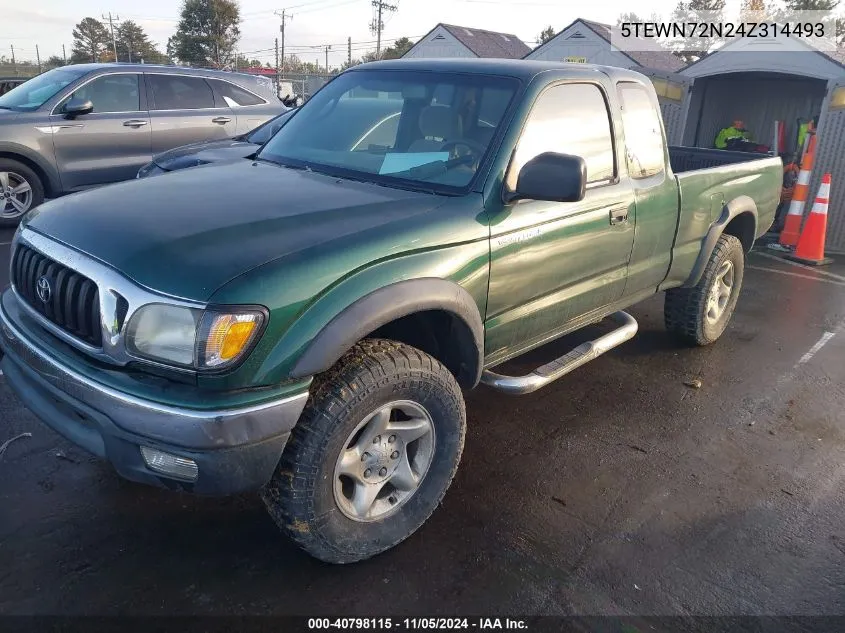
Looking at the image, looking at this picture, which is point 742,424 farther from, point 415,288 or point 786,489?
point 415,288

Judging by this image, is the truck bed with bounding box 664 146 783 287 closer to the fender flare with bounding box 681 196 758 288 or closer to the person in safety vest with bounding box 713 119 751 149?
the fender flare with bounding box 681 196 758 288

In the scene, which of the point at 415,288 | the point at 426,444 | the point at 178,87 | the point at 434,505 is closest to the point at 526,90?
the point at 415,288

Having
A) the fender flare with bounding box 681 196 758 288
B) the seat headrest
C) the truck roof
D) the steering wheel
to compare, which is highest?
the truck roof

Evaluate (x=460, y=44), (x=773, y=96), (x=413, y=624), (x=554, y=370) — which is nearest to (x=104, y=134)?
(x=554, y=370)

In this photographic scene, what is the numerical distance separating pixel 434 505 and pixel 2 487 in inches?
75.3

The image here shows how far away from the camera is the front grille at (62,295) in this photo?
2.32 meters

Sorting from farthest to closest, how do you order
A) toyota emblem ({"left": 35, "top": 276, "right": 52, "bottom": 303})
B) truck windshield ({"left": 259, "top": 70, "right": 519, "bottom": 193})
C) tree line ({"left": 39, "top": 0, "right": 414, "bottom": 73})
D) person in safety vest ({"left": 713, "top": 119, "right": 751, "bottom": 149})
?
tree line ({"left": 39, "top": 0, "right": 414, "bottom": 73})
person in safety vest ({"left": 713, "top": 119, "right": 751, "bottom": 149})
truck windshield ({"left": 259, "top": 70, "right": 519, "bottom": 193})
toyota emblem ({"left": 35, "top": 276, "right": 52, "bottom": 303})

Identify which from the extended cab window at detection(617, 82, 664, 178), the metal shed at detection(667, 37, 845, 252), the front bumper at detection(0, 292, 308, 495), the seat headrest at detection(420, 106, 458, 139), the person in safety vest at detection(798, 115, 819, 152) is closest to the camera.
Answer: the front bumper at detection(0, 292, 308, 495)

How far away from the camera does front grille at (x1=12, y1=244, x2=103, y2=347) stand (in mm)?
2324

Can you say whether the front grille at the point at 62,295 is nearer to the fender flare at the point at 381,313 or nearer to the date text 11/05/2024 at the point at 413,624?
the fender flare at the point at 381,313

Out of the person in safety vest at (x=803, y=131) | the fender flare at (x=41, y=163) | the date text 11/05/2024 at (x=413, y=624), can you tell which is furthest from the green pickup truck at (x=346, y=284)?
the person in safety vest at (x=803, y=131)

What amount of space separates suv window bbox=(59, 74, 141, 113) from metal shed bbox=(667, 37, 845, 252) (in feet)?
24.3

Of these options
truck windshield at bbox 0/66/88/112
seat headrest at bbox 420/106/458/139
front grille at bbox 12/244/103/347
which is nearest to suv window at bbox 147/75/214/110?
truck windshield at bbox 0/66/88/112

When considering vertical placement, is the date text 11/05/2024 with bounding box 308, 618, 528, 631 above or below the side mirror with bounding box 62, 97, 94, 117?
below
